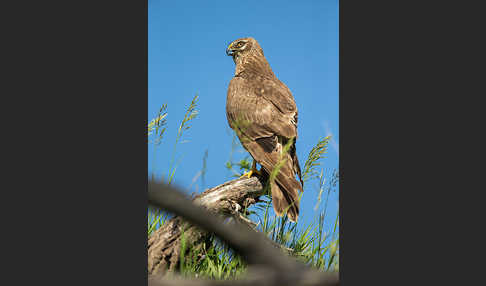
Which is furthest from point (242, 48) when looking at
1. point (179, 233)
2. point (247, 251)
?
point (247, 251)

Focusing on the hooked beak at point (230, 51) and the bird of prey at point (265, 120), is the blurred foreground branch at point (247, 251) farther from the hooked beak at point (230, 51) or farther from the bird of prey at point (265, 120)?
the hooked beak at point (230, 51)

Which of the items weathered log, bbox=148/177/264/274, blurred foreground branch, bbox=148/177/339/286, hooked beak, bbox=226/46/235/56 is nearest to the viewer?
blurred foreground branch, bbox=148/177/339/286

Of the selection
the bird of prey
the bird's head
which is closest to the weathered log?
the bird of prey

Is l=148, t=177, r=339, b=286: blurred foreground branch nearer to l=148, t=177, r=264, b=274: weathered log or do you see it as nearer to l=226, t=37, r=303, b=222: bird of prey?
l=148, t=177, r=264, b=274: weathered log

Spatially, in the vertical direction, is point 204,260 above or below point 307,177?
below

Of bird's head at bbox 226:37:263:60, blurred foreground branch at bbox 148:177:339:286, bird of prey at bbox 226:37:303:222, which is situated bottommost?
blurred foreground branch at bbox 148:177:339:286

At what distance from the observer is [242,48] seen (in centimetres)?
415

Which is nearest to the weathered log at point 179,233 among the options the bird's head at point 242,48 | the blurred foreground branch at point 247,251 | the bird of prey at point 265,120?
the bird of prey at point 265,120

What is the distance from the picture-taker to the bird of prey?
2.78 metres

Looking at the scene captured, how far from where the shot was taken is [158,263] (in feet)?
8.15
